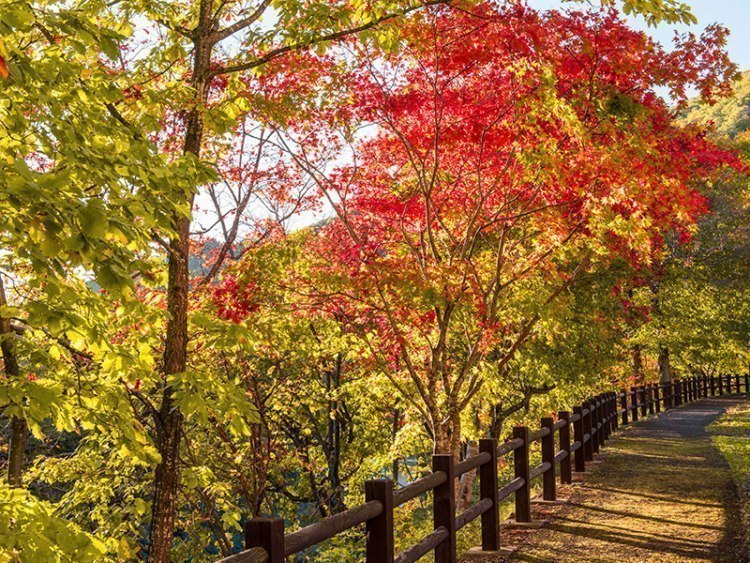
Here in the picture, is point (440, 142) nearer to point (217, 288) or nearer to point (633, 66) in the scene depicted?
point (633, 66)

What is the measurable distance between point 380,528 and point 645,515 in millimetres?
5801

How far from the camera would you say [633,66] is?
996 centimetres

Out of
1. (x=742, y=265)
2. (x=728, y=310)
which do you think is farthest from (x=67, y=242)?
(x=728, y=310)

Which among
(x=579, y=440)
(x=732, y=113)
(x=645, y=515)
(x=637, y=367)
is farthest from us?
(x=732, y=113)

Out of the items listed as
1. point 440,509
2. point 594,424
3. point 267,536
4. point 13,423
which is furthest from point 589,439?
point 267,536

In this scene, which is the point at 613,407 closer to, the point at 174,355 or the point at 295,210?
the point at 295,210

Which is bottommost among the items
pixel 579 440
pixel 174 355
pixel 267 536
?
pixel 579 440

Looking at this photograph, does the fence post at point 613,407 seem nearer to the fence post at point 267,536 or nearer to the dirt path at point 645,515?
the dirt path at point 645,515

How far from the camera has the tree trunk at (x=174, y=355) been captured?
27.8ft

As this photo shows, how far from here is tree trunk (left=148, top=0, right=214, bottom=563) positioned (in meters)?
8.46

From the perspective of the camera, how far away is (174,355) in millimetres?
8438

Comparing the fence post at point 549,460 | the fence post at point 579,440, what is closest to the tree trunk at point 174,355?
the fence post at point 549,460

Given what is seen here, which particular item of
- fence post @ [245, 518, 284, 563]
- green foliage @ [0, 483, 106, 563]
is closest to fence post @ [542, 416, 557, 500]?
fence post @ [245, 518, 284, 563]

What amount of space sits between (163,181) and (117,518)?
910 centimetres
